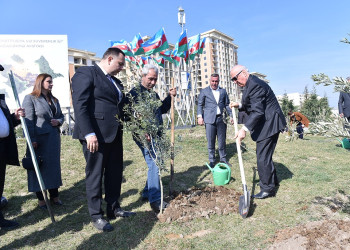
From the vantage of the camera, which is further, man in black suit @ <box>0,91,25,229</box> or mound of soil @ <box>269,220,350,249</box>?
man in black suit @ <box>0,91,25,229</box>

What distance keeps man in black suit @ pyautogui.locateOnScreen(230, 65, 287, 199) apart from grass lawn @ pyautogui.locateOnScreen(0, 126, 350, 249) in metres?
0.37

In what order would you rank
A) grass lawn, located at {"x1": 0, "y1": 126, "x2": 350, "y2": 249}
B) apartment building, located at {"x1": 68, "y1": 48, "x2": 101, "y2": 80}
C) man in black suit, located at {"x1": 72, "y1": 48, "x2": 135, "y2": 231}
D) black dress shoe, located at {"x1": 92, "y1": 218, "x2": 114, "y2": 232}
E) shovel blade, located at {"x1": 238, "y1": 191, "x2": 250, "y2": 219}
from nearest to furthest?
grass lawn, located at {"x1": 0, "y1": 126, "x2": 350, "y2": 249}, man in black suit, located at {"x1": 72, "y1": 48, "x2": 135, "y2": 231}, black dress shoe, located at {"x1": 92, "y1": 218, "x2": 114, "y2": 232}, shovel blade, located at {"x1": 238, "y1": 191, "x2": 250, "y2": 219}, apartment building, located at {"x1": 68, "y1": 48, "x2": 101, "y2": 80}

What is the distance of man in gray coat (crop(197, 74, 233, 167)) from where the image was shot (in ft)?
19.1

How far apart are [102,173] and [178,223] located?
3.84ft

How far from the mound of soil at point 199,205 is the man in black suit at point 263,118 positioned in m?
0.57

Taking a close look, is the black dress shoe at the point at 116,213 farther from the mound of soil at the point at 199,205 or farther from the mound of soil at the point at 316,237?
the mound of soil at the point at 316,237

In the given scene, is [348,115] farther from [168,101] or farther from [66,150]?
[66,150]

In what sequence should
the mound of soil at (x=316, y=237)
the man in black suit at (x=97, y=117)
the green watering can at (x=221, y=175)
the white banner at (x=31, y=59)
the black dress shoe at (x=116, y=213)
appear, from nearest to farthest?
1. the mound of soil at (x=316, y=237)
2. the man in black suit at (x=97, y=117)
3. the black dress shoe at (x=116, y=213)
4. the green watering can at (x=221, y=175)
5. the white banner at (x=31, y=59)

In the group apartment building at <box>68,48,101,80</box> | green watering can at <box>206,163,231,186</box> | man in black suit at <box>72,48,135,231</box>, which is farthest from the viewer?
apartment building at <box>68,48,101,80</box>

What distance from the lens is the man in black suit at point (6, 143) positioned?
344 cm

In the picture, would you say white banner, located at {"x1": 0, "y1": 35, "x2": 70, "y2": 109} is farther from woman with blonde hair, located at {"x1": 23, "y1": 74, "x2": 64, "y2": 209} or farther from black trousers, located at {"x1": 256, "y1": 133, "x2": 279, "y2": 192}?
black trousers, located at {"x1": 256, "y1": 133, "x2": 279, "y2": 192}

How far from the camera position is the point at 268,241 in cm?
267

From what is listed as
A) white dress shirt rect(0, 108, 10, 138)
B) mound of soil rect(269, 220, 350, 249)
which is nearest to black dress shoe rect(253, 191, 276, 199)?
mound of soil rect(269, 220, 350, 249)

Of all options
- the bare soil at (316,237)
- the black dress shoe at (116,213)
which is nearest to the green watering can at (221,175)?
the black dress shoe at (116,213)
